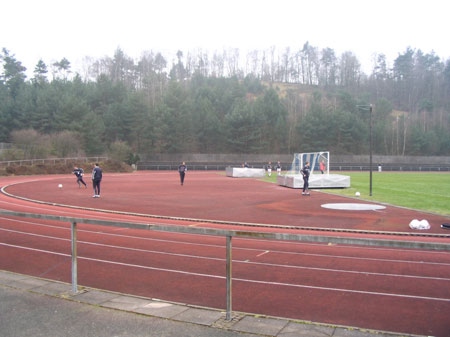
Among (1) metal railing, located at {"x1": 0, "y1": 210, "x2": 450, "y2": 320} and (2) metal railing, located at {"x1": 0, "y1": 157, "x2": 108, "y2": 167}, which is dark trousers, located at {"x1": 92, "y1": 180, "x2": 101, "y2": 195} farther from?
(2) metal railing, located at {"x1": 0, "y1": 157, "x2": 108, "y2": 167}

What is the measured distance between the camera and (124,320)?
4.80 meters

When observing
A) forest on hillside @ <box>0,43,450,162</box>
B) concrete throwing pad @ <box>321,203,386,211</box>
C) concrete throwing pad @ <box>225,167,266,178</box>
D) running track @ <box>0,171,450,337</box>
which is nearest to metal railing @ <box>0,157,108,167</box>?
forest on hillside @ <box>0,43,450,162</box>

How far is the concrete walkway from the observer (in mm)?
4453

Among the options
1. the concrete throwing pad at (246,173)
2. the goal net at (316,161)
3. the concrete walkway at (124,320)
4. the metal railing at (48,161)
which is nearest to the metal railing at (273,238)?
the concrete walkway at (124,320)

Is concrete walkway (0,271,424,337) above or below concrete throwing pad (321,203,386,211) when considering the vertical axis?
above

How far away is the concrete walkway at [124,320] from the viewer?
14.6 feet

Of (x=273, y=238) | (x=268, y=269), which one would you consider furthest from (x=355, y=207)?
(x=273, y=238)

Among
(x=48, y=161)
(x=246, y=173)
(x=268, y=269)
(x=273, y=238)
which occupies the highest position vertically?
(x=273, y=238)

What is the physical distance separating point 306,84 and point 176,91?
75267 mm

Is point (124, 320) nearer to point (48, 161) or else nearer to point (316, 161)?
point (316, 161)

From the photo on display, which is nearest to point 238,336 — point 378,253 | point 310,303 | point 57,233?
point 310,303

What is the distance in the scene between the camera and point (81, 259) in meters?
9.09

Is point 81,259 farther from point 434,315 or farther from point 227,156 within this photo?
point 227,156

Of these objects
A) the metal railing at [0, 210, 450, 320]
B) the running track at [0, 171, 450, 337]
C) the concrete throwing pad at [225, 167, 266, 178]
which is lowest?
the concrete throwing pad at [225, 167, 266, 178]
